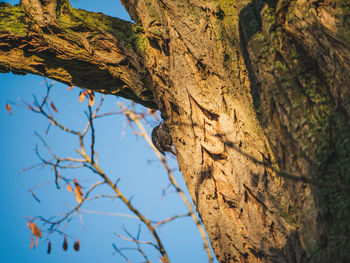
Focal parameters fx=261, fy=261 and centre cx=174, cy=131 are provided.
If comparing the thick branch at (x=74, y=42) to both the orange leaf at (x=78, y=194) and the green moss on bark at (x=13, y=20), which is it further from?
the orange leaf at (x=78, y=194)

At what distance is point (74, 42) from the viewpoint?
6.18 feet

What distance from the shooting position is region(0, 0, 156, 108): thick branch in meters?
1.86

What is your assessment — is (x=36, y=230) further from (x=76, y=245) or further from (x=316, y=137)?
(x=316, y=137)

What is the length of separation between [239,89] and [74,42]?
4.02 ft

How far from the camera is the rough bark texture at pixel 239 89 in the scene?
1.06 m

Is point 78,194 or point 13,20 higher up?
point 13,20

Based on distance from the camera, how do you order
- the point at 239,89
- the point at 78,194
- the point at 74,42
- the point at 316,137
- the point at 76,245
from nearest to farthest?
1. the point at 316,137
2. the point at 239,89
3. the point at 74,42
4. the point at 78,194
5. the point at 76,245

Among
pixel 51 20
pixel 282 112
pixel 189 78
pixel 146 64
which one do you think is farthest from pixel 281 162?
pixel 51 20

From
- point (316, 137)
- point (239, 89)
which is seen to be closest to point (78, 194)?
point (239, 89)

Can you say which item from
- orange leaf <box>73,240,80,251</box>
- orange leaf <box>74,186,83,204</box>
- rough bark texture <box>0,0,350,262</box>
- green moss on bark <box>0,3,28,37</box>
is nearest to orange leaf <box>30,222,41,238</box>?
orange leaf <box>73,240,80,251</box>

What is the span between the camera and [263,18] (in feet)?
4.03

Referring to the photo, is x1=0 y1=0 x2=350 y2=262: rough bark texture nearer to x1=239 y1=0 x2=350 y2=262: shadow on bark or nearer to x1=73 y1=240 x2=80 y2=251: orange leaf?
x1=239 y1=0 x2=350 y2=262: shadow on bark

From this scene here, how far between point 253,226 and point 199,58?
99cm

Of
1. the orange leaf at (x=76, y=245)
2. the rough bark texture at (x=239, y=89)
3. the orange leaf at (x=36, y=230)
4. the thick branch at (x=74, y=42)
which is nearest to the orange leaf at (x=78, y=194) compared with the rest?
the orange leaf at (x=36, y=230)
